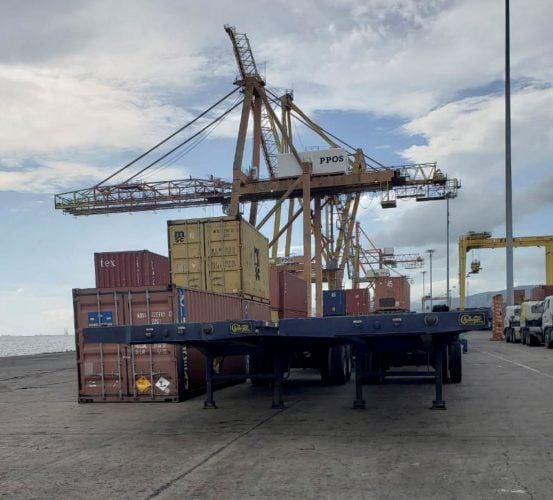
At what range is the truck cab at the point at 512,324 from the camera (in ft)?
126

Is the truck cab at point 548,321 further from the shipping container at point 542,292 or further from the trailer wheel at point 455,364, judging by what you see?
the shipping container at point 542,292

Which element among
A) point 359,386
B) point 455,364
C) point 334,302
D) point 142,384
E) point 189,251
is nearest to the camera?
Answer: point 359,386

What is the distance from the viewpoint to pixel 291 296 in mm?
22109

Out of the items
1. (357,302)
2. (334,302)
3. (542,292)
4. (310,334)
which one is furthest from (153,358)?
(542,292)

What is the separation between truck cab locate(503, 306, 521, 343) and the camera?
38406 mm

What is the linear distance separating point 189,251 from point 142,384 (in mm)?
4070

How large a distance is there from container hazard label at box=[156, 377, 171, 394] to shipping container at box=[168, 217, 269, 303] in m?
3.51

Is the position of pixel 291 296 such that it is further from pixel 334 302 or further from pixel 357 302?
pixel 334 302

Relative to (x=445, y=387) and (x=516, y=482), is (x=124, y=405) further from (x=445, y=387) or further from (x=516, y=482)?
(x=516, y=482)

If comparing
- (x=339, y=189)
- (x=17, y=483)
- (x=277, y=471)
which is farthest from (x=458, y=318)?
(x=339, y=189)

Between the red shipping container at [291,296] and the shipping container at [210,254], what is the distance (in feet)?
16.4

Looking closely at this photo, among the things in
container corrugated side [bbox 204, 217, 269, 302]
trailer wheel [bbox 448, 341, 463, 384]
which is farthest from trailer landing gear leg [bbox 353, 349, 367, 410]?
container corrugated side [bbox 204, 217, 269, 302]

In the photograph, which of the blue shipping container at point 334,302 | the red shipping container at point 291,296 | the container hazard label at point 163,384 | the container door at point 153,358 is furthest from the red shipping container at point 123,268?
the blue shipping container at point 334,302

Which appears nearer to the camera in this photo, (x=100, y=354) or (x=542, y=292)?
(x=100, y=354)
